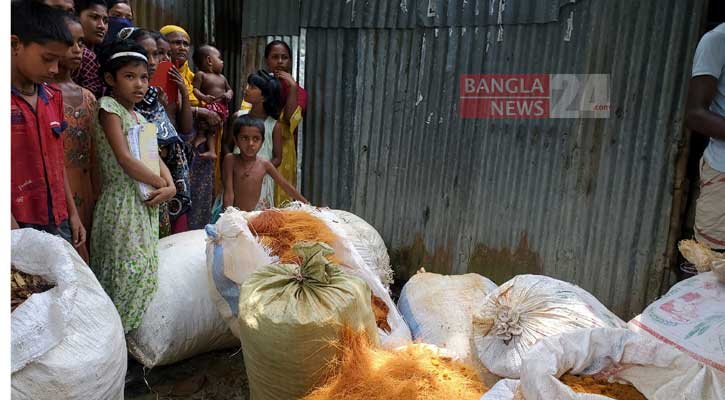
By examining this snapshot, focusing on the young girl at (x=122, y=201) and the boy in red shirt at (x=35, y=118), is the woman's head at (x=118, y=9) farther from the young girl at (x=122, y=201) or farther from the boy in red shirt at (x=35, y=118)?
Answer: the boy in red shirt at (x=35, y=118)

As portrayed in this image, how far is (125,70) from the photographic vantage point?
8.83ft

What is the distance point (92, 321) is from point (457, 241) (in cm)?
294

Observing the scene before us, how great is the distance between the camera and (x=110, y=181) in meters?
2.76

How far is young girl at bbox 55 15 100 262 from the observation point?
2.65 metres

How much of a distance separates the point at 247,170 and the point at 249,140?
0.24m

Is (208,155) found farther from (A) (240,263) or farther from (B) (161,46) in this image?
(A) (240,263)

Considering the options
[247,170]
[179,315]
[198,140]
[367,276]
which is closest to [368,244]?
[367,276]

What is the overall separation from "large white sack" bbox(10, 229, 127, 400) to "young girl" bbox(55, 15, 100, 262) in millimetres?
639

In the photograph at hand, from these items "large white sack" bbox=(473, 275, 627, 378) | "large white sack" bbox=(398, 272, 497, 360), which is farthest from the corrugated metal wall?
"large white sack" bbox=(473, 275, 627, 378)

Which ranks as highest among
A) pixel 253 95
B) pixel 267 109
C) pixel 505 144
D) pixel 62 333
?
pixel 253 95

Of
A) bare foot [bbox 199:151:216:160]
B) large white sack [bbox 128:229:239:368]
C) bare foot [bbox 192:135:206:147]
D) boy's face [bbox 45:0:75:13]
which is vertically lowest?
large white sack [bbox 128:229:239:368]

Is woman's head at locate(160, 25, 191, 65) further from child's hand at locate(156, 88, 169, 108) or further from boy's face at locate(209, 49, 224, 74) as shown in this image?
child's hand at locate(156, 88, 169, 108)

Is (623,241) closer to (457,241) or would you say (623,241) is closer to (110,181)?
(457,241)
